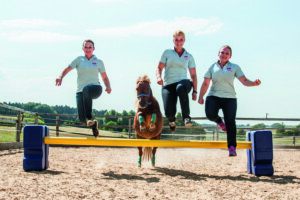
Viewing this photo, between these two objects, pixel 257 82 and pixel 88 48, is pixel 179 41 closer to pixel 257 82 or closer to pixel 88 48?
pixel 257 82

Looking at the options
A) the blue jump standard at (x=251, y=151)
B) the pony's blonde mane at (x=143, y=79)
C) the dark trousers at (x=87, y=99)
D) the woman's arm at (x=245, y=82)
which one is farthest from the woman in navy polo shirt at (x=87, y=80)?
the woman's arm at (x=245, y=82)

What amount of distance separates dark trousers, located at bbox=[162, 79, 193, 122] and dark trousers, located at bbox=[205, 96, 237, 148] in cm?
34

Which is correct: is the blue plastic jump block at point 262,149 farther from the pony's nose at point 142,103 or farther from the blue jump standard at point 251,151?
the pony's nose at point 142,103

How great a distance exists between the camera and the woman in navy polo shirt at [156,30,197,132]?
16.1 ft

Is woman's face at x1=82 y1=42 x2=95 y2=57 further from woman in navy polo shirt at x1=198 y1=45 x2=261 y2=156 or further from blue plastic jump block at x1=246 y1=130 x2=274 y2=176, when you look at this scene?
blue plastic jump block at x1=246 y1=130 x2=274 y2=176

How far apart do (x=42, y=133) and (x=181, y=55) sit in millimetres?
2652

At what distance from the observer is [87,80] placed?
518cm

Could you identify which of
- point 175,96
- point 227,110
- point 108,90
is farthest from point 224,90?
point 108,90

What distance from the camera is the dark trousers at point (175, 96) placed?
484 centimetres

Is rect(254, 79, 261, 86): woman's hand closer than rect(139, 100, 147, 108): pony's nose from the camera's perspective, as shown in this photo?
Yes

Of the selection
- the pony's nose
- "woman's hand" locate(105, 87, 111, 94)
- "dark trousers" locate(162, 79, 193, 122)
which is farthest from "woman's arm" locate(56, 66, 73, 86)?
"dark trousers" locate(162, 79, 193, 122)

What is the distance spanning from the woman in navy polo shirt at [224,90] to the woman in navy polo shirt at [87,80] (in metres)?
1.76

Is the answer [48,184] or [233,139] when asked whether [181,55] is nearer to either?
[233,139]

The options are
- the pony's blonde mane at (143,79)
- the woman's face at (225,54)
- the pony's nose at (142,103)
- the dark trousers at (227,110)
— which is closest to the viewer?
the dark trousers at (227,110)
